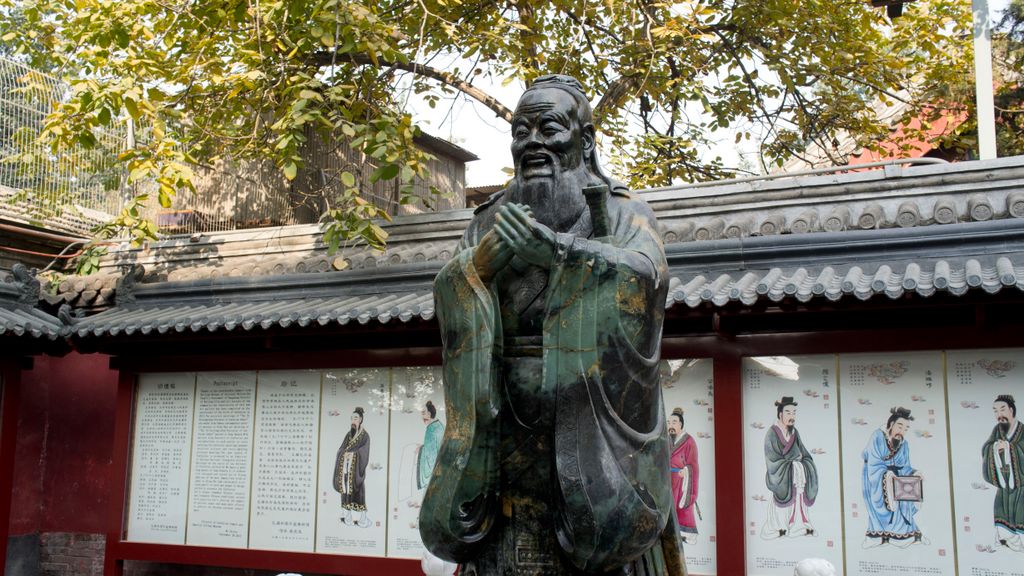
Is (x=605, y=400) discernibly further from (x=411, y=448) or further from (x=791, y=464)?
(x=411, y=448)

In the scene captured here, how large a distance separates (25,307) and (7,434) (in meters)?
1.34

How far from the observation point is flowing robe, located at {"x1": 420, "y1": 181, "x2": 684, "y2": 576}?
361 centimetres

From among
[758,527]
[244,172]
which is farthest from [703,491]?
[244,172]

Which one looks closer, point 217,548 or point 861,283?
point 861,283

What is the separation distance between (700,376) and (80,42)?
24.1 ft

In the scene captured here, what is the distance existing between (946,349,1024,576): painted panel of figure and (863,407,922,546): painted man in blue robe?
1.04ft

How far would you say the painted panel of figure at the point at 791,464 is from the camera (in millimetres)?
7645

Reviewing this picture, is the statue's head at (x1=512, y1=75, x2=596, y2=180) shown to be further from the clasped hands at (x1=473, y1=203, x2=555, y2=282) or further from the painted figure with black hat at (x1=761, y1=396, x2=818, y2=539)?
the painted figure with black hat at (x1=761, y1=396, x2=818, y2=539)

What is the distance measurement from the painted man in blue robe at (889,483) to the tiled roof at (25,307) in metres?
7.46

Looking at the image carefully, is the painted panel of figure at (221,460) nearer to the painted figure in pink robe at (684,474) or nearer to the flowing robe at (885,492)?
the painted figure in pink robe at (684,474)

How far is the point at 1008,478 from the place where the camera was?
23.5ft

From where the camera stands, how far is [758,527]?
7801mm

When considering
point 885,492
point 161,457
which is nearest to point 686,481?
point 885,492

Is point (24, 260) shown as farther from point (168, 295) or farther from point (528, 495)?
point (528, 495)
